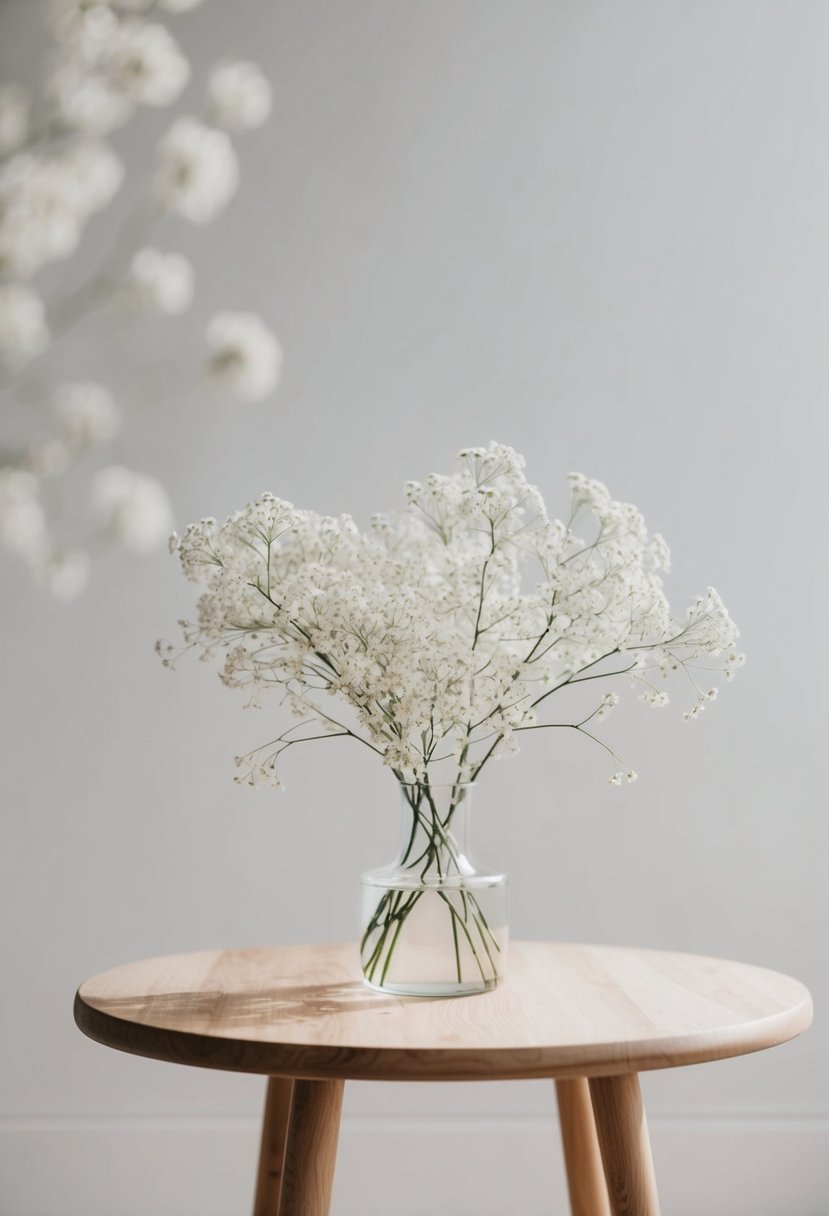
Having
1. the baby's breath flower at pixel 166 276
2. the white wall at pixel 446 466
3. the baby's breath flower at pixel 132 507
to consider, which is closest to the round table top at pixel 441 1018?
the white wall at pixel 446 466

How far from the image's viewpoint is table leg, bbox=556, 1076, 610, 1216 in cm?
123

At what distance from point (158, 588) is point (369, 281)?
2.03 ft

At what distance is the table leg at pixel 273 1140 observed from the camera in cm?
120

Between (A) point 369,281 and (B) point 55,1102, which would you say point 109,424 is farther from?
(B) point 55,1102

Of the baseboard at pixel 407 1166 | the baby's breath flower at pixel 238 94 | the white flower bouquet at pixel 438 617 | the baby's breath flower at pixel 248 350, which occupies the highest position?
the baby's breath flower at pixel 238 94

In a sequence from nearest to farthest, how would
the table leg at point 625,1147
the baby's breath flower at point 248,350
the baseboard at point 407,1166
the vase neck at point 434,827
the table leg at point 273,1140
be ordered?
the table leg at point 625,1147
the vase neck at point 434,827
the table leg at point 273,1140
the baseboard at point 407,1166
the baby's breath flower at point 248,350

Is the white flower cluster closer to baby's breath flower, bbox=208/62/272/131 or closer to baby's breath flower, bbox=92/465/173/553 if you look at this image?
baby's breath flower, bbox=92/465/173/553

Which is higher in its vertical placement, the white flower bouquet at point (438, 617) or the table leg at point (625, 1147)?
the white flower bouquet at point (438, 617)

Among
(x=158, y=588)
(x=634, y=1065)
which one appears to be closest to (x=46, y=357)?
(x=158, y=588)

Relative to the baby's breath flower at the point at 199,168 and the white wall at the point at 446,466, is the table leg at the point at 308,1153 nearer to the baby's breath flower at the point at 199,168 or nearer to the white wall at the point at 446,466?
the white wall at the point at 446,466

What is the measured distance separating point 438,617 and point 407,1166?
3.65 ft

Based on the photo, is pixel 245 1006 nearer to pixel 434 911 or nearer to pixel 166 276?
pixel 434 911

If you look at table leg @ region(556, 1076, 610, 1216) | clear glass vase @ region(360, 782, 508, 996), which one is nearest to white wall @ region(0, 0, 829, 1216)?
table leg @ region(556, 1076, 610, 1216)

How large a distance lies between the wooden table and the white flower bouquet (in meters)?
0.10
